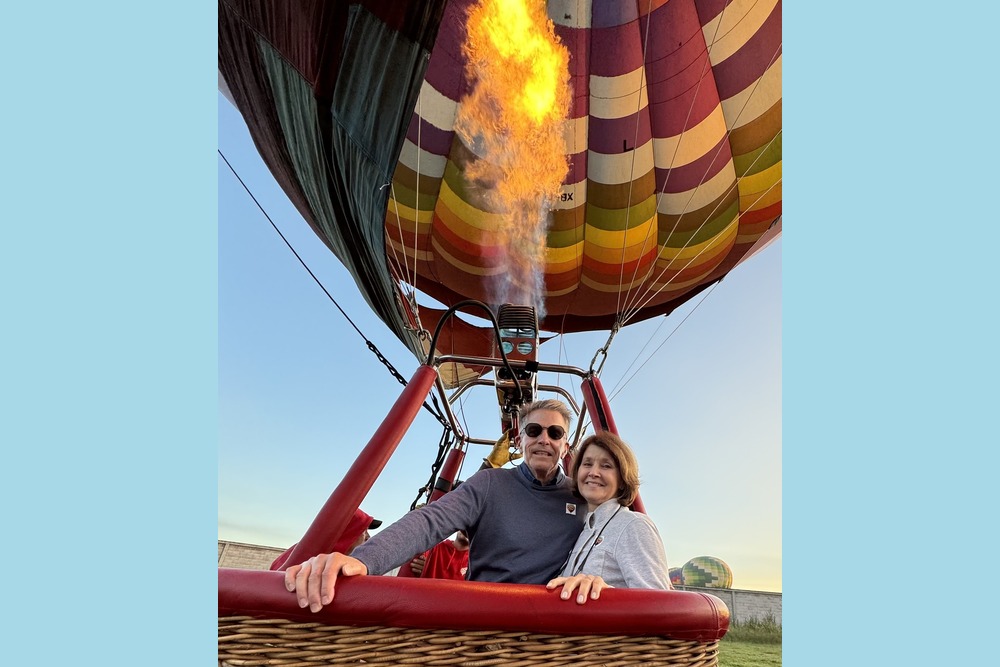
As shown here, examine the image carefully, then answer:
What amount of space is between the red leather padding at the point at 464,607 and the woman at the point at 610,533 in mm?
24

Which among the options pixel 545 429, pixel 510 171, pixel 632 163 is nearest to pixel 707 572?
pixel 545 429

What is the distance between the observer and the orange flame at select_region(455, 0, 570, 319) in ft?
8.73

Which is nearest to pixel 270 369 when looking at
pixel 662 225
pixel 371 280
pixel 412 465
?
pixel 412 465

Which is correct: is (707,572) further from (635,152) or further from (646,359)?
(635,152)

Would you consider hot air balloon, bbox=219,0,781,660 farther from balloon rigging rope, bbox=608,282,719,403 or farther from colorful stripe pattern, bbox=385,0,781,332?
balloon rigging rope, bbox=608,282,719,403

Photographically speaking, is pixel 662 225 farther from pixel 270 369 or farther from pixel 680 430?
pixel 270 369

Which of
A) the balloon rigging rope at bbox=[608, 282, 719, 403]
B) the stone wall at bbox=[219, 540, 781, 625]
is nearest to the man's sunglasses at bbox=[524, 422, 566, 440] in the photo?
the stone wall at bbox=[219, 540, 781, 625]

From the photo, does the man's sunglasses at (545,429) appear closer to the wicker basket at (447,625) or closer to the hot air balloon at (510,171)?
the hot air balloon at (510,171)

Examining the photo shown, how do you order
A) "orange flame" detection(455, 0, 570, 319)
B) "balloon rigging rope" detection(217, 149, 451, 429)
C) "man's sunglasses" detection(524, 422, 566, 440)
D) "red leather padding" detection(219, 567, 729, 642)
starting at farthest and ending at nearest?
"orange flame" detection(455, 0, 570, 319)
"balloon rigging rope" detection(217, 149, 451, 429)
"man's sunglasses" detection(524, 422, 566, 440)
"red leather padding" detection(219, 567, 729, 642)

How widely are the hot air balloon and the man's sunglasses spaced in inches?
16.5

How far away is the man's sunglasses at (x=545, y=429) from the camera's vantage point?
1.34 m

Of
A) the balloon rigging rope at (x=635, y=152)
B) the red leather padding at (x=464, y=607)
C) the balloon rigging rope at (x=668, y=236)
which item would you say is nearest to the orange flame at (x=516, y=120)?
the balloon rigging rope at (x=635, y=152)

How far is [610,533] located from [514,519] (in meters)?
0.20

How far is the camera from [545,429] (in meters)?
1.35
